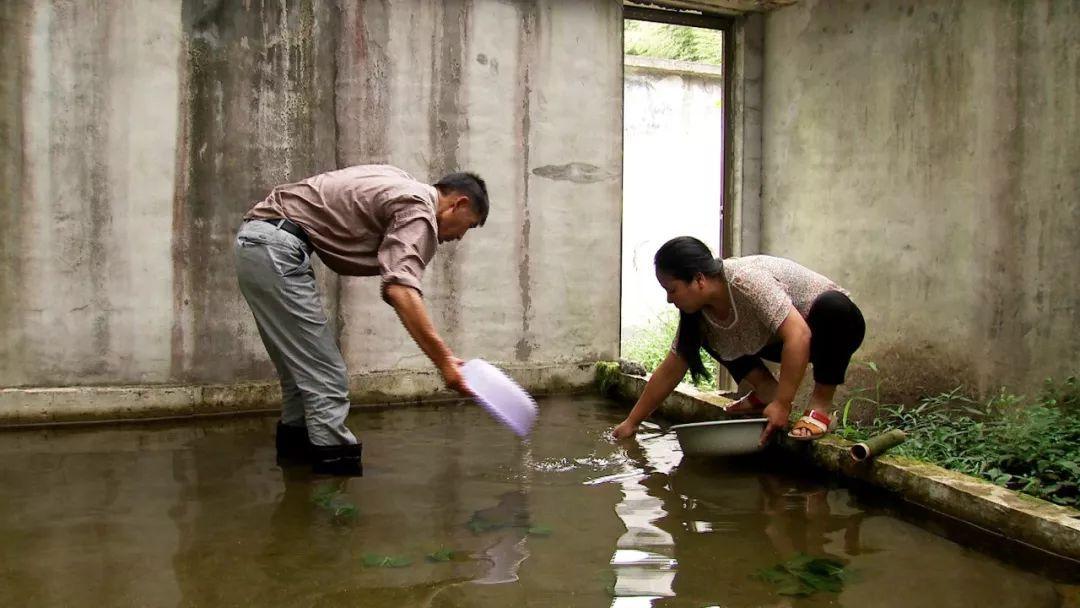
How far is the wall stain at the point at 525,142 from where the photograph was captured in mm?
6090

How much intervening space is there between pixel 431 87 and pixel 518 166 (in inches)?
31.9

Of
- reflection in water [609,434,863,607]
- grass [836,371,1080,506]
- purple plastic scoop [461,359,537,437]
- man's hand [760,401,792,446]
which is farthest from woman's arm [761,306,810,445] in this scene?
purple plastic scoop [461,359,537,437]

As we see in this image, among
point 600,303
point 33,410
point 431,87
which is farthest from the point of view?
point 600,303

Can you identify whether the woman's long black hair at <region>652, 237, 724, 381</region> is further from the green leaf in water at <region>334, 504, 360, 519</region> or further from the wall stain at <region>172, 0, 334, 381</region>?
the wall stain at <region>172, 0, 334, 381</region>

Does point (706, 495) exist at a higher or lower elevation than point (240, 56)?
lower

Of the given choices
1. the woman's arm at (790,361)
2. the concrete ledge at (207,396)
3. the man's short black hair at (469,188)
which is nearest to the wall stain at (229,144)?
the concrete ledge at (207,396)

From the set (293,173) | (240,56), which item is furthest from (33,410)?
(240,56)

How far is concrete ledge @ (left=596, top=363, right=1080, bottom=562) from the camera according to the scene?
2.91 meters

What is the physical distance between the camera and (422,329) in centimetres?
345

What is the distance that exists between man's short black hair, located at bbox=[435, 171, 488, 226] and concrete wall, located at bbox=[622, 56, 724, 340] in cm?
534

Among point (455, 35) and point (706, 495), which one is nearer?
point (706, 495)

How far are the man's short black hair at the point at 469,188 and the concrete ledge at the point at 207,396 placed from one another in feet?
7.30

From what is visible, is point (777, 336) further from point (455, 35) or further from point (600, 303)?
point (455, 35)

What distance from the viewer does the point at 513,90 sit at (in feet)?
19.9
